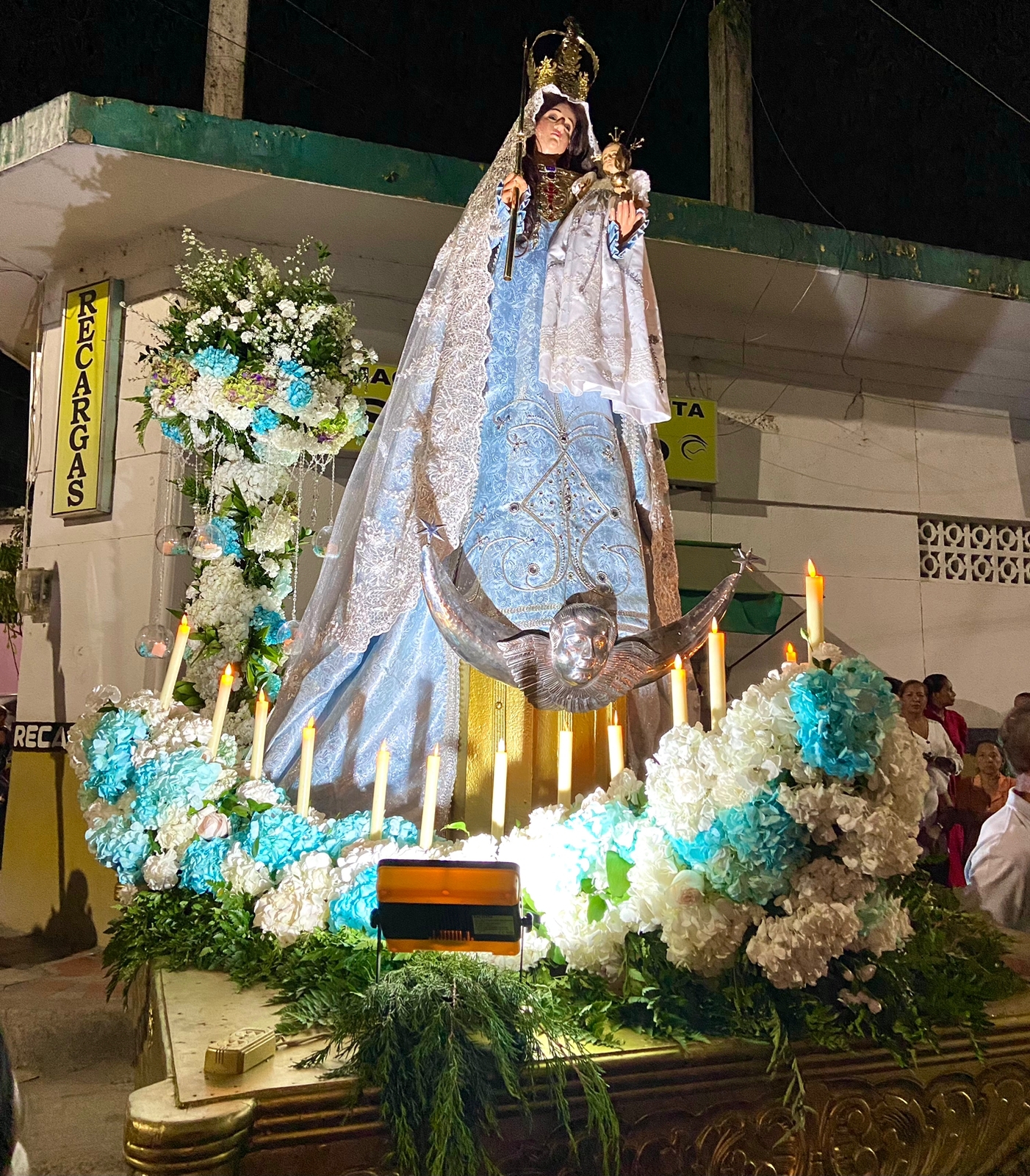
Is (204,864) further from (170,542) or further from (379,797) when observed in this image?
(170,542)

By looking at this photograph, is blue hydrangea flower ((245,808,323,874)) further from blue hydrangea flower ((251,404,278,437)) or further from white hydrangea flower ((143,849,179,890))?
blue hydrangea flower ((251,404,278,437))

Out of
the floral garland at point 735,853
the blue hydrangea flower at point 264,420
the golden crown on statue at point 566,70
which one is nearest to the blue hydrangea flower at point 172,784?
the floral garland at point 735,853

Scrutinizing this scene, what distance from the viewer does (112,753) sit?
3.35 metres

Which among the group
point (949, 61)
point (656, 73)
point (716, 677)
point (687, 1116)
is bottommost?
point (687, 1116)

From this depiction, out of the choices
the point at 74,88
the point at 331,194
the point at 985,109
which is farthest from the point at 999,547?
the point at 74,88

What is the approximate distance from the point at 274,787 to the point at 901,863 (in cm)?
203

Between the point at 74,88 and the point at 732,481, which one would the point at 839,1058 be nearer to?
the point at 732,481

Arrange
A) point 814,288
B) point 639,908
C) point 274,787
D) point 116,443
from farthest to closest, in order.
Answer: point 814,288, point 116,443, point 274,787, point 639,908

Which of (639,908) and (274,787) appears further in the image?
(274,787)

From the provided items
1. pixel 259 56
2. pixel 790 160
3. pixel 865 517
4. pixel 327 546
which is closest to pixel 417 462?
pixel 327 546

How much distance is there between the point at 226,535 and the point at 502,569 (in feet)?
4.58

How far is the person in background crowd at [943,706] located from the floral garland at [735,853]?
12.2ft

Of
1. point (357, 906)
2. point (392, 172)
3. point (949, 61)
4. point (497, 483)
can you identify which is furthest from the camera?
point (949, 61)

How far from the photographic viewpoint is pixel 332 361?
4410mm
